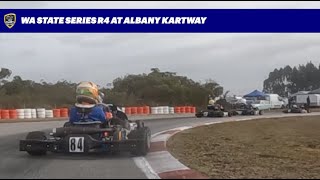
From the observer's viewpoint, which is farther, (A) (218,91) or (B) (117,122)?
(A) (218,91)

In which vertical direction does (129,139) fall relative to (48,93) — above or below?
below

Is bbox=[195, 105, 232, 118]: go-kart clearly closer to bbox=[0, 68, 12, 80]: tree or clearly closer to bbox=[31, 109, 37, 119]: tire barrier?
bbox=[31, 109, 37, 119]: tire barrier

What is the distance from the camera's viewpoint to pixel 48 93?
2602 centimetres

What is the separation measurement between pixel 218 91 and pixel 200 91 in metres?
4.69

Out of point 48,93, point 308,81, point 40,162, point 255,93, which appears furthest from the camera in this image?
point 308,81

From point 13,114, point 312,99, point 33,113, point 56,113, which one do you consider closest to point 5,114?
point 13,114

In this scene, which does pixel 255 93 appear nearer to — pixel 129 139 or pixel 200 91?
pixel 200 91

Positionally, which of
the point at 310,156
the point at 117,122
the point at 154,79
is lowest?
the point at 310,156

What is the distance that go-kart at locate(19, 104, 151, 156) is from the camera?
11648 millimetres

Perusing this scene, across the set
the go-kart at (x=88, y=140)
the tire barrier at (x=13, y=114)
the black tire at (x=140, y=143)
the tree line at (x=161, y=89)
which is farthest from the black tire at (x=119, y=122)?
the tree line at (x=161, y=89)

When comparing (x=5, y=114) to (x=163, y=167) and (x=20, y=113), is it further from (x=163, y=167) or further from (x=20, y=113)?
(x=163, y=167)

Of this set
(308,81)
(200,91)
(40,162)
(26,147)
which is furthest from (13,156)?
(308,81)

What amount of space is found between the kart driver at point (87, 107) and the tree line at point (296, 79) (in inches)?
5046

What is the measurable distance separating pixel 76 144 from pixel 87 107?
3.95 ft
